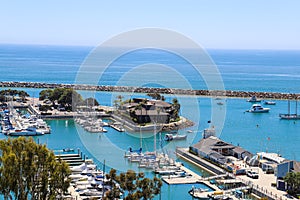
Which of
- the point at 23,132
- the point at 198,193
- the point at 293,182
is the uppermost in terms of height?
the point at 23,132

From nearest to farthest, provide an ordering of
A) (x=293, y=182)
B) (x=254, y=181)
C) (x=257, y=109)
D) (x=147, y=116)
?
1. (x=293, y=182)
2. (x=254, y=181)
3. (x=147, y=116)
4. (x=257, y=109)

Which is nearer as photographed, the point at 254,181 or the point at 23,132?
the point at 254,181

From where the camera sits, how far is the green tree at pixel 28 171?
9305 mm

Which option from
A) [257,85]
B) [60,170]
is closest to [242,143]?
[60,170]

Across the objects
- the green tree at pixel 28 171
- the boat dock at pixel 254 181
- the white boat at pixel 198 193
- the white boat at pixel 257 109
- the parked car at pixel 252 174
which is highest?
the green tree at pixel 28 171

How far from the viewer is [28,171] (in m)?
9.49

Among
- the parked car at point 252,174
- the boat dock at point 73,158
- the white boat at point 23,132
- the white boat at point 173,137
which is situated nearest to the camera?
A: the parked car at point 252,174

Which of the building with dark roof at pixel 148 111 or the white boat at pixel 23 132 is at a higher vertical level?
the building with dark roof at pixel 148 111

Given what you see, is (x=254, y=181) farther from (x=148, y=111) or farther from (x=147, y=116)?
(x=148, y=111)

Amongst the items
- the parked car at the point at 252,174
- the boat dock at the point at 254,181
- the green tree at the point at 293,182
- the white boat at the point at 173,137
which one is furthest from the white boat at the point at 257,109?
the green tree at the point at 293,182

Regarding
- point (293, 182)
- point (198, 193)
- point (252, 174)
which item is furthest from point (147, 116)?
point (293, 182)

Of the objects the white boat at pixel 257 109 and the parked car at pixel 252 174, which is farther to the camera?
the white boat at pixel 257 109

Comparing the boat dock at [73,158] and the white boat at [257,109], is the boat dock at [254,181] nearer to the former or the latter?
the boat dock at [73,158]

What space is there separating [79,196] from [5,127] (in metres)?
11.2
